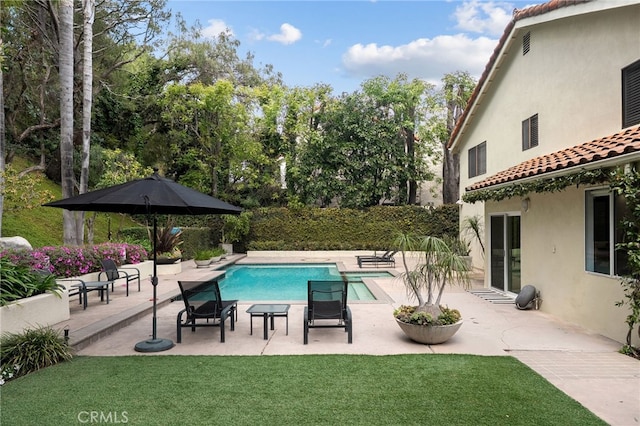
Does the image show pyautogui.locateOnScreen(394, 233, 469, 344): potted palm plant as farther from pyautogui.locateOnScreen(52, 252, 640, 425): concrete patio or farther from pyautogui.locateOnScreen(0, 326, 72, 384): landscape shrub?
pyautogui.locateOnScreen(0, 326, 72, 384): landscape shrub

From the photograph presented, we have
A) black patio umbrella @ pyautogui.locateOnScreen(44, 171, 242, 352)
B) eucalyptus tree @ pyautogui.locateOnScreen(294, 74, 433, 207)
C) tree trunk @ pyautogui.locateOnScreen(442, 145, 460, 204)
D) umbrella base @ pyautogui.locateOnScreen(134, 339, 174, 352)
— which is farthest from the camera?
tree trunk @ pyautogui.locateOnScreen(442, 145, 460, 204)

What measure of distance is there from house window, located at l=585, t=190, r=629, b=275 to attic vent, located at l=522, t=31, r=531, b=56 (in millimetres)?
6131

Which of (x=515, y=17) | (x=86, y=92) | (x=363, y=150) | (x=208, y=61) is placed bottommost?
(x=363, y=150)

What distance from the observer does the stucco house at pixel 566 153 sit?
23.5 feet

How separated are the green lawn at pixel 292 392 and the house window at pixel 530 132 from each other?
25.6 ft

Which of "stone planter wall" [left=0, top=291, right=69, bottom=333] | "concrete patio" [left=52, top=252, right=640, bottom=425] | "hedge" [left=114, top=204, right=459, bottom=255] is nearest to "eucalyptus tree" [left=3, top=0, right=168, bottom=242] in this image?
"stone planter wall" [left=0, top=291, right=69, bottom=333]

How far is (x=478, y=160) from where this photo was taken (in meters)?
16.8

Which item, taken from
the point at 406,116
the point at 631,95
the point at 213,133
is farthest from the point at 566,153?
the point at 213,133

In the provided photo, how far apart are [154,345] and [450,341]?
489 centimetres

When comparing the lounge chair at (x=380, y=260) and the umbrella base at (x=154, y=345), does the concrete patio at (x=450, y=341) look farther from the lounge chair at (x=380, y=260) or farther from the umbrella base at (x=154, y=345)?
the lounge chair at (x=380, y=260)

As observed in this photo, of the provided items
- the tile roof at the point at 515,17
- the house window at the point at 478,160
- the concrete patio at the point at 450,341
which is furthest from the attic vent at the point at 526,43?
the concrete patio at the point at 450,341

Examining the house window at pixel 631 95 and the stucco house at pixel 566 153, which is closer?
the stucco house at pixel 566 153

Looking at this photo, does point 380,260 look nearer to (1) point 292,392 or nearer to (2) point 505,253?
(2) point 505,253

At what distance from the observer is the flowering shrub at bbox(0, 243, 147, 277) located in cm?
911
